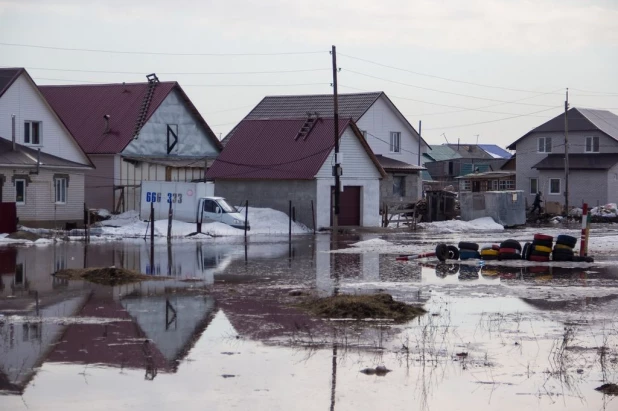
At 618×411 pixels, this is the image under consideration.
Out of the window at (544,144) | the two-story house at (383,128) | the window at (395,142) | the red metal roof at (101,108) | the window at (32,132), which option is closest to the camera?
the window at (32,132)

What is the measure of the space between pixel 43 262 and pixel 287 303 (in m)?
11.7

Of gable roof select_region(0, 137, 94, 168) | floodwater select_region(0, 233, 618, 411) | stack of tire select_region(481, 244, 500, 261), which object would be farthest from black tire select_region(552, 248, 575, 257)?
gable roof select_region(0, 137, 94, 168)

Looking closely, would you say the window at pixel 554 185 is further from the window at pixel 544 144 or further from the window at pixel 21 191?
the window at pixel 21 191

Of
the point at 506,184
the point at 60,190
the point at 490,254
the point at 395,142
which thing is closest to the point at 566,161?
the point at 395,142

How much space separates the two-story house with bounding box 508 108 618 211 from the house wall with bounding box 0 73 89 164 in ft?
137

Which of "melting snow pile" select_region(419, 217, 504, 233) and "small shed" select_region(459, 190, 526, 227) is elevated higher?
"small shed" select_region(459, 190, 526, 227)

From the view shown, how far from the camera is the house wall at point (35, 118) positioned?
4638cm

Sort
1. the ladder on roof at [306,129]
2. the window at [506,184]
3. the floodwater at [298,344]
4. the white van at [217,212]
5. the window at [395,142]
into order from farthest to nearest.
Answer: the window at [506,184] < the window at [395,142] < the ladder on roof at [306,129] < the white van at [217,212] < the floodwater at [298,344]

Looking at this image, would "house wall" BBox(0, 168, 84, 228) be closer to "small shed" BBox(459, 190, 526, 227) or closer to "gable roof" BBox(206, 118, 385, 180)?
"gable roof" BBox(206, 118, 385, 180)

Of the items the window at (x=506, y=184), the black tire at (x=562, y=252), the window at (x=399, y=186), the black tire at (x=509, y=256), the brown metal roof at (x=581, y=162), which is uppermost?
the brown metal roof at (x=581, y=162)

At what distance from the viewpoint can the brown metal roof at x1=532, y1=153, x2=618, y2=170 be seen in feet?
250

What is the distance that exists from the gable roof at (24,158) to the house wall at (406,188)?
2586cm

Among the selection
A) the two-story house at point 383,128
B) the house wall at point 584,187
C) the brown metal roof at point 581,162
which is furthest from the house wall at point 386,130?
the house wall at point 584,187

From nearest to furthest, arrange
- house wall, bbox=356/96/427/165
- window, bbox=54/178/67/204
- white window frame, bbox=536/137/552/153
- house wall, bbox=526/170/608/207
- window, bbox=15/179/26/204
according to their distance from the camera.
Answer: window, bbox=15/179/26/204 < window, bbox=54/178/67/204 < house wall, bbox=356/96/427/165 < house wall, bbox=526/170/608/207 < white window frame, bbox=536/137/552/153
